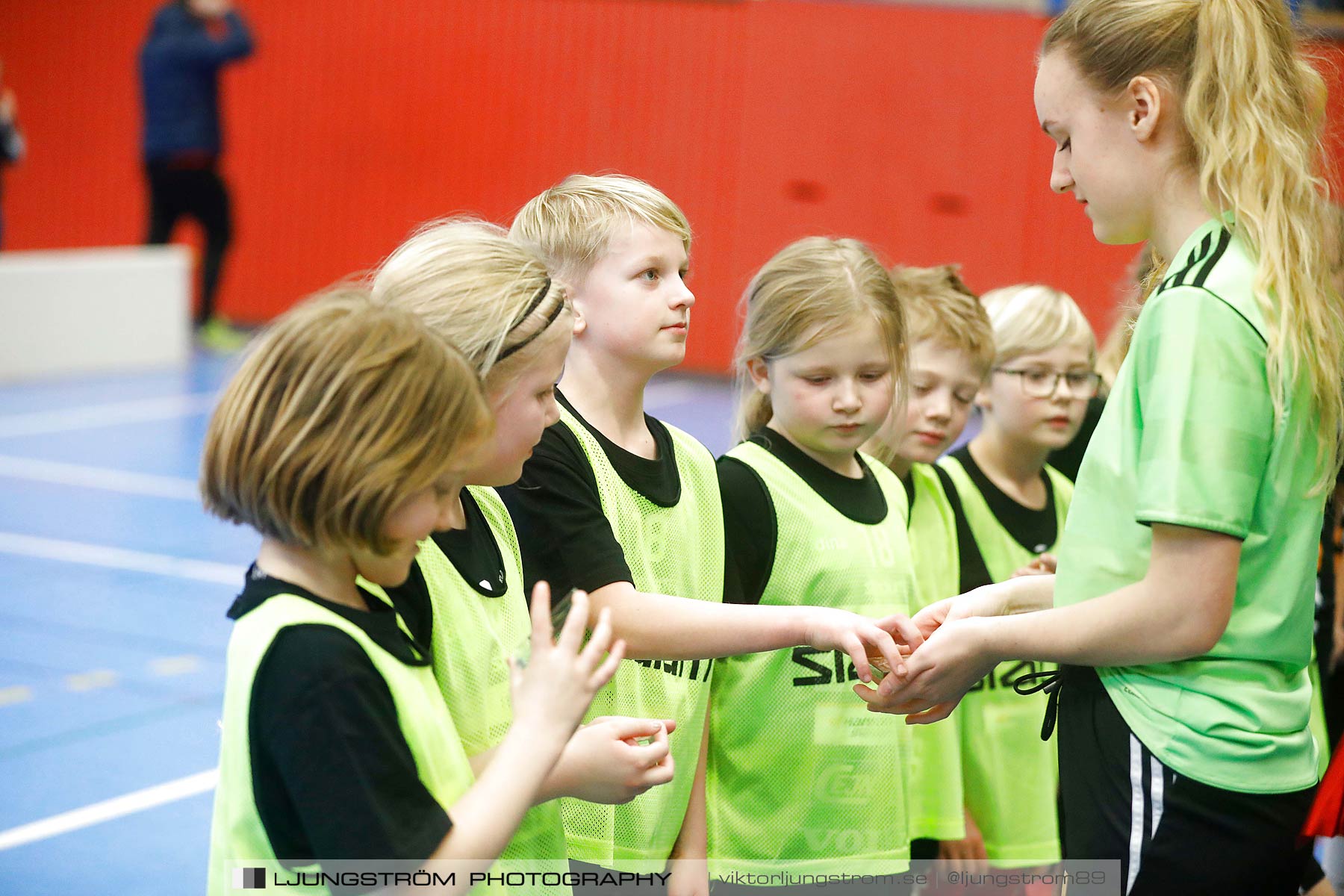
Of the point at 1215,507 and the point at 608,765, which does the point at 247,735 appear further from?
the point at 1215,507

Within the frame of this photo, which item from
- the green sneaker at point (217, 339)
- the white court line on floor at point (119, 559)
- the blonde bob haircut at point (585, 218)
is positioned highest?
the blonde bob haircut at point (585, 218)

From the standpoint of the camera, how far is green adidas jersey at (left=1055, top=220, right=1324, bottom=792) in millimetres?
1604

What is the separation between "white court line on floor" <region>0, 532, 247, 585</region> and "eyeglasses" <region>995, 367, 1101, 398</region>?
3613 millimetres

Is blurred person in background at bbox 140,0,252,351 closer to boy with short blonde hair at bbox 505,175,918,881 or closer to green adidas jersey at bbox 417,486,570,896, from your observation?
boy with short blonde hair at bbox 505,175,918,881

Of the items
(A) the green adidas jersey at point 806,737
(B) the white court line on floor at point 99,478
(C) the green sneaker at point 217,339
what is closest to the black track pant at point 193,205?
(C) the green sneaker at point 217,339

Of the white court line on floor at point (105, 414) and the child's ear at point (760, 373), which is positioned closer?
the child's ear at point (760, 373)

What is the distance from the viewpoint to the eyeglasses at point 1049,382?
Result: 296cm

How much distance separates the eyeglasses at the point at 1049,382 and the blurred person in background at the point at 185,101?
8578mm

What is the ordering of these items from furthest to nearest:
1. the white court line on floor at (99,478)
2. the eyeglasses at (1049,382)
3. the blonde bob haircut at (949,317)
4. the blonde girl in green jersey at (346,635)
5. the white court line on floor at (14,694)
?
the white court line on floor at (99,478), the white court line on floor at (14,694), the eyeglasses at (1049,382), the blonde bob haircut at (949,317), the blonde girl in green jersey at (346,635)

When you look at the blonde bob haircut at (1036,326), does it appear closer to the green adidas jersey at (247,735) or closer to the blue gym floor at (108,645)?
the green adidas jersey at (247,735)

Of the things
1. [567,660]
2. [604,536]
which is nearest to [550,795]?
[567,660]

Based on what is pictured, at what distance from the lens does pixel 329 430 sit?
1441mm

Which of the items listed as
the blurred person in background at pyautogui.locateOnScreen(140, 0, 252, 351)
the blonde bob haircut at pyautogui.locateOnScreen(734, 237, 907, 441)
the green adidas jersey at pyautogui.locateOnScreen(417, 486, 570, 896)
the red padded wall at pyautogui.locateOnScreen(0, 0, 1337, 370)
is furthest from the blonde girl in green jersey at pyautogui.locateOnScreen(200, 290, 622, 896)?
the blurred person in background at pyautogui.locateOnScreen(140, 0, 252, 351)

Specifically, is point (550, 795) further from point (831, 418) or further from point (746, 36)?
point (746, 36)
